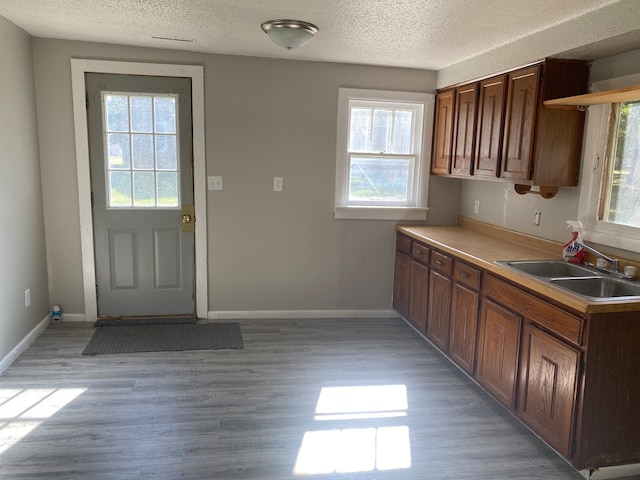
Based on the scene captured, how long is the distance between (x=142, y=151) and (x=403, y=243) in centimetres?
229

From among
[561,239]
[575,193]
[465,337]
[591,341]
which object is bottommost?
[465,337]

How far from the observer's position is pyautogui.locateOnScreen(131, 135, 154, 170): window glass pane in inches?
155

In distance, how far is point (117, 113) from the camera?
390 cm

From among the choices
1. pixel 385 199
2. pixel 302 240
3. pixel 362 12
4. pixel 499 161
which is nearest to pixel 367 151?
pixel 385 199

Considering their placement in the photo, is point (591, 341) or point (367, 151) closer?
point (591, 341)

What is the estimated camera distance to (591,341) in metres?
2.13

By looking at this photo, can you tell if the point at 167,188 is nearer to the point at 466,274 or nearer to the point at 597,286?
the point at 466,274

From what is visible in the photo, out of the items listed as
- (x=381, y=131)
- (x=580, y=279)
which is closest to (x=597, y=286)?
(x=580, y=279)

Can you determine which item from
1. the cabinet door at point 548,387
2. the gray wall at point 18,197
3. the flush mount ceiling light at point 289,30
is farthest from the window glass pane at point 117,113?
the cabinet door at point 548,387

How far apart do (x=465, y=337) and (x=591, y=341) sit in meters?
1.10

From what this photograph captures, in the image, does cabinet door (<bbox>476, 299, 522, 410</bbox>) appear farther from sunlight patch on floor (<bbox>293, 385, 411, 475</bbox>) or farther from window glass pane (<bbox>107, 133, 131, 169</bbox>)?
window glass pane (<bbox>107, 133, 131, 169</bbox>)

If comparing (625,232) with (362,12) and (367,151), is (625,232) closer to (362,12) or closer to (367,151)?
(362,12)

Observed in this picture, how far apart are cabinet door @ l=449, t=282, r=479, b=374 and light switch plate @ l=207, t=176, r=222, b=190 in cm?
206

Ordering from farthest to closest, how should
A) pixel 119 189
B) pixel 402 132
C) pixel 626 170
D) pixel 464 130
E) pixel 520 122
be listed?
pixel 402 132 < pixel 119 189 < pixel 464 130 < pixel 520 122 < pixel 626 170
